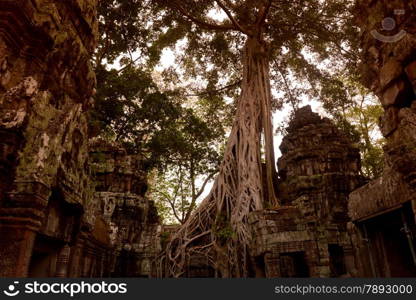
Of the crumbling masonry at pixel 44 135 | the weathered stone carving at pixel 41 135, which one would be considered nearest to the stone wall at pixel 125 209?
the crumbling masonry at pixel 44 135

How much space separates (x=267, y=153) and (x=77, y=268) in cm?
582

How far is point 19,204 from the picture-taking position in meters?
2.04

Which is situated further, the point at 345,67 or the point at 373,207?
the point at 345,67

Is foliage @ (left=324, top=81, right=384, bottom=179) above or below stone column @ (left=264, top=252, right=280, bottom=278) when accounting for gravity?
above

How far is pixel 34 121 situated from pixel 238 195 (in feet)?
18.3

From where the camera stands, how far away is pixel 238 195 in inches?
288

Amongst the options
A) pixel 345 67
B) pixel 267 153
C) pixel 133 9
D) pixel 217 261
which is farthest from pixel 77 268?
pixel 345 67

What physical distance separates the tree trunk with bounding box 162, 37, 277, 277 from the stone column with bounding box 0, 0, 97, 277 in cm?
435

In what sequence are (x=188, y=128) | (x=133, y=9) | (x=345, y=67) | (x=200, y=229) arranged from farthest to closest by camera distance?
(x=188, y=128), (x=345, y=67), (x=133, y=9), (x=200, y=229)

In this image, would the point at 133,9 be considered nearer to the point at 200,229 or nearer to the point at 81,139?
the point at 200,229

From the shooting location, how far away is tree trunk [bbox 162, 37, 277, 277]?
6617mm

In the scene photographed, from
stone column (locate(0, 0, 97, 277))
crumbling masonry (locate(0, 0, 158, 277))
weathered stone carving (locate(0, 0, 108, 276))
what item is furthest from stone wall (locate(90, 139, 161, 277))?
stone column (locate(0, 0, 97, 277))

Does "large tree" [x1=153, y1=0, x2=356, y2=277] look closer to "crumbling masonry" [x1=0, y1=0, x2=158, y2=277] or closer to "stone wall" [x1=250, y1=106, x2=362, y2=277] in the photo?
"stone wall" [x1=250, y1=106, x2=362, y2=277]

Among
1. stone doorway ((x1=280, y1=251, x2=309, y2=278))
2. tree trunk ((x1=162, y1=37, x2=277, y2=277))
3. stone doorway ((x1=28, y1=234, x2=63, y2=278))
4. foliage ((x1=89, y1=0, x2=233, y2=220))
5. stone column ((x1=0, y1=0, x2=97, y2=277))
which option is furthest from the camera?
foliage ((x1=89, y1=0, x2=233, y2=220))
